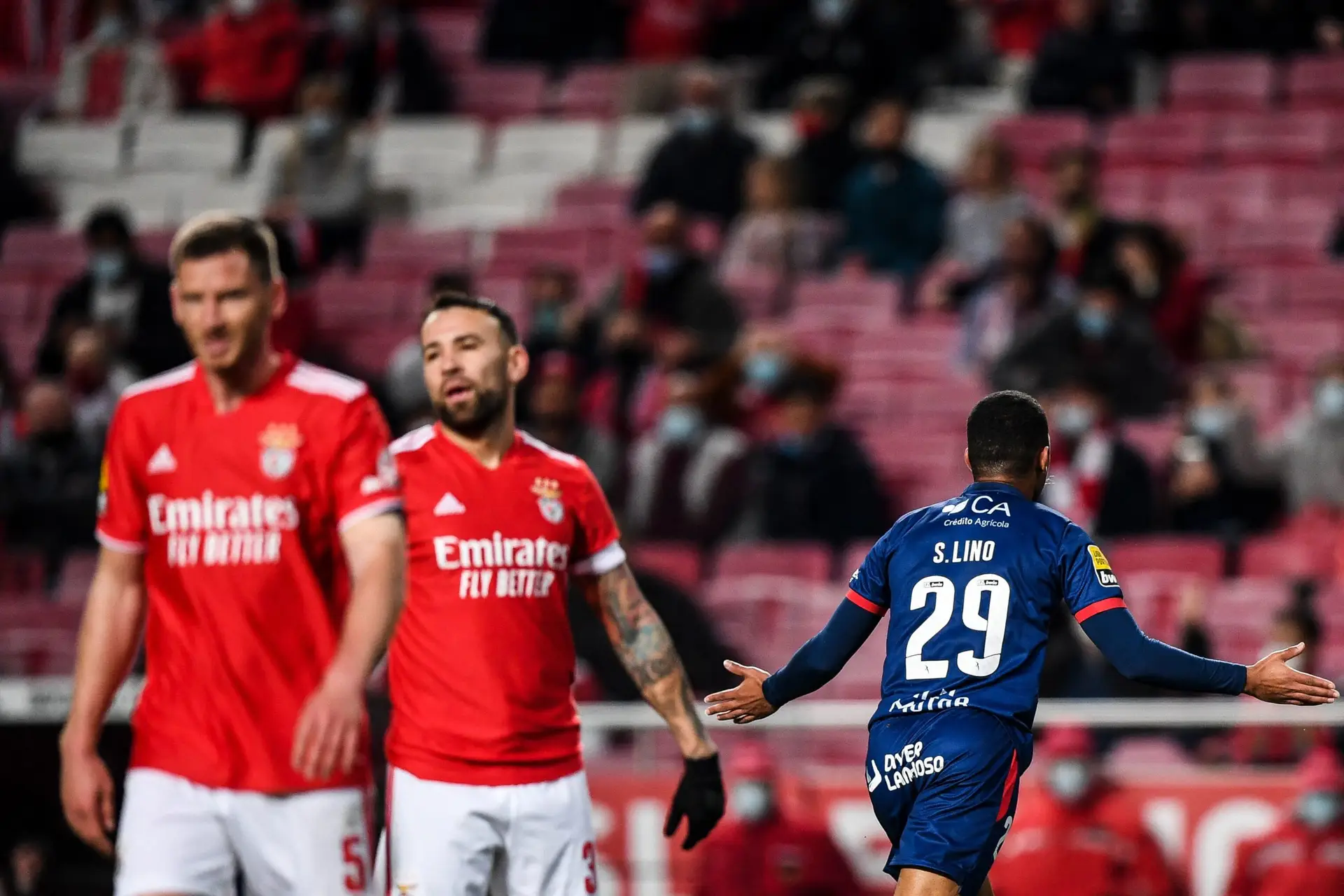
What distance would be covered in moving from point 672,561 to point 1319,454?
3442 millimetres

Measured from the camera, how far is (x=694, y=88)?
1443cm

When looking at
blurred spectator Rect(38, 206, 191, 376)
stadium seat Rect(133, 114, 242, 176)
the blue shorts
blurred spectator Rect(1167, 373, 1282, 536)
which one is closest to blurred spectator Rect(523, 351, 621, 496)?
blurred spectator Rect(38, 206, 191, 376)

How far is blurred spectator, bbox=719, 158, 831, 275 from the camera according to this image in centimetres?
1376

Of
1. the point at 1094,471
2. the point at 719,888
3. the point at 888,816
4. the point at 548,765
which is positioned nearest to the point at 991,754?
the point at 888,816

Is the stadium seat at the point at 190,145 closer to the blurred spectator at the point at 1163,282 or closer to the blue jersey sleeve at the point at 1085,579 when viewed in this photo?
the blurred spectator at the point at 1163,282

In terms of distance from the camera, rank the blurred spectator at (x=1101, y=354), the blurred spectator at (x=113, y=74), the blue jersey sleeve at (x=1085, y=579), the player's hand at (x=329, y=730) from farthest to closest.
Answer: the blurred spectator at (x=113, y=74)
the blurred spectator at (x=1101, y=354)
the blue jersey sleeve at (x=1085, y=579)
the player's hand at (x=329, y=730)

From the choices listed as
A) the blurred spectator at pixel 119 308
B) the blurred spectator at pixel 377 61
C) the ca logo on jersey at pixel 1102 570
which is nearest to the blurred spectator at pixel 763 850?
the ca logo on jersey at pixel 1102 570

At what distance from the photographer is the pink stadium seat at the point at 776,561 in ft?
37.7

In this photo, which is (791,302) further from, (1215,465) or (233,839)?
(233,839)

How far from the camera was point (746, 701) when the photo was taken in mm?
5828

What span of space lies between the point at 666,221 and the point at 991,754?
26.3 feet

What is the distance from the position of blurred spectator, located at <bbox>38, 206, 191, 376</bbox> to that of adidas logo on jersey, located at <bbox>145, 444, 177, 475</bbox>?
8375mm

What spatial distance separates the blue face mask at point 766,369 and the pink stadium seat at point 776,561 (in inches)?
41.1

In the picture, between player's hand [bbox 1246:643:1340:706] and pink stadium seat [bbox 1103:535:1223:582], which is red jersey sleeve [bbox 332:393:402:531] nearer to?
player's hand [bbox 1246:643:1340:706]
